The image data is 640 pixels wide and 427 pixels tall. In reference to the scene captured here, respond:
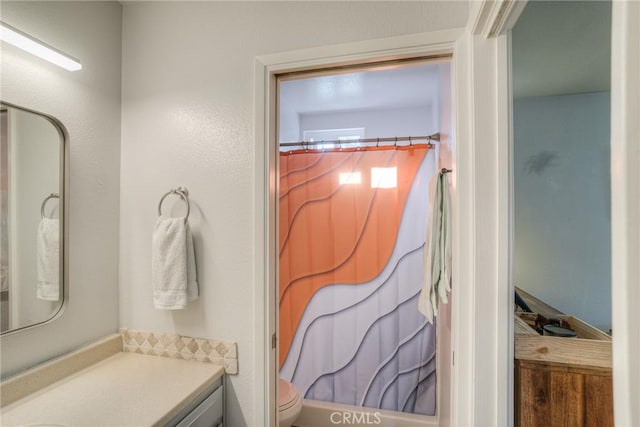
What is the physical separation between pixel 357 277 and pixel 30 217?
1804 millimetres

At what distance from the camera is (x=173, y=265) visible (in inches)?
49.6

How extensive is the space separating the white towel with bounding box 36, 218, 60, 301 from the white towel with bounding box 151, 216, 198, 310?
344 millimetres

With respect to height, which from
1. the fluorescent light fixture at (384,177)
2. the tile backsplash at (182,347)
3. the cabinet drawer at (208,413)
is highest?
the fluorescent light fixture at (384,177)

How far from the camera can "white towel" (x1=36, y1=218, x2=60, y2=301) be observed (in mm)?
1140

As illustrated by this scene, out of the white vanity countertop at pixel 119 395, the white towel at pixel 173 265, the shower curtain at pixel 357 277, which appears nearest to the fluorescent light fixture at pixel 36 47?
the white towel at pixel 173 265

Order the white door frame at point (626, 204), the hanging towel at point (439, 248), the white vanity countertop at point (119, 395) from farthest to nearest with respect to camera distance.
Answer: the hanging towel at point (439, 248), the white vanity countertop at point (119, 395), the white door frame at point (626, 204)

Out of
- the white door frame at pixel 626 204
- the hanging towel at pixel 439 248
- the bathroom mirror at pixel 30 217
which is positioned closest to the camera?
the white door frame at pixel 626 204

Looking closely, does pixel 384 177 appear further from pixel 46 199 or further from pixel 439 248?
pixel 46 199

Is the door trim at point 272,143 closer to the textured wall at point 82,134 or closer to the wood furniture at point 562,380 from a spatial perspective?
the wood furniture at point 562,380

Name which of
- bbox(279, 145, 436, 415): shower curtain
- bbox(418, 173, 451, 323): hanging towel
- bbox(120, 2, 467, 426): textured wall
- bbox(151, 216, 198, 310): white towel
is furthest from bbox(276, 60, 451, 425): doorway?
bbox(151, 216, 198, 310): white towel

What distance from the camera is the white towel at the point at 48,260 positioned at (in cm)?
114

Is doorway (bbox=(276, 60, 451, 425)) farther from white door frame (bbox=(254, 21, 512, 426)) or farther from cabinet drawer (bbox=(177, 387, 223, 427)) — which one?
white door frame (bbox=(254, 21, 512, 426))

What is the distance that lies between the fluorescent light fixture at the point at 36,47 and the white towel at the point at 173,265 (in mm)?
703

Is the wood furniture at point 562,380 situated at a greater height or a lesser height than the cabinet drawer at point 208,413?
greater
